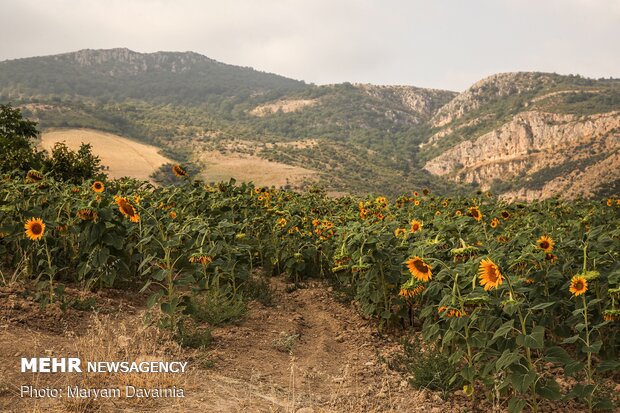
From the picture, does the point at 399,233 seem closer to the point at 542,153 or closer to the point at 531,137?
the point at 542,153

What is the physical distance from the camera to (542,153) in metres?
99.8

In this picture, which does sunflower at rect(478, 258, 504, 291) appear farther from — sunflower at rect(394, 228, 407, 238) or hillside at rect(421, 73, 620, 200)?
hillside at rect(421, 73, 620, 200)

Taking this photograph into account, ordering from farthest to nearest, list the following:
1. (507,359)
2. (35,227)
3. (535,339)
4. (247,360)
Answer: (35,227) < (247,360) < (507,359) < (535,339)

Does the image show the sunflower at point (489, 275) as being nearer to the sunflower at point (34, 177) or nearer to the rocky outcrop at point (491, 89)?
the sunflower at point (34, 177)

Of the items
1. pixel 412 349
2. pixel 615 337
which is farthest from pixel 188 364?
pixel 615 337

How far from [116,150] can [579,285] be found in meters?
96.3

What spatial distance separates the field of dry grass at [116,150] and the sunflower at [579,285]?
74560mm

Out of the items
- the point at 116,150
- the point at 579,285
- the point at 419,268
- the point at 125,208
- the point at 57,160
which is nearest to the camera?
the point at 579,285

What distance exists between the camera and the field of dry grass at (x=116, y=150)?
7844 centimetres

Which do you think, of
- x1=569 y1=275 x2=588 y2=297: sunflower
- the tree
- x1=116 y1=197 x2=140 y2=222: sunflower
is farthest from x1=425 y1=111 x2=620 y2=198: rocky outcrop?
x1=116 y1=197 x2=140 y2=222: sunflower

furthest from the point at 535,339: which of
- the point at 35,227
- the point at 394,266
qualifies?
the point at 35,227

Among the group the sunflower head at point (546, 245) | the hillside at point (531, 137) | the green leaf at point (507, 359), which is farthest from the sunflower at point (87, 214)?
the hillside at point (531, 137)

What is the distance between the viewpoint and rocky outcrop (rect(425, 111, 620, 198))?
2936 inches

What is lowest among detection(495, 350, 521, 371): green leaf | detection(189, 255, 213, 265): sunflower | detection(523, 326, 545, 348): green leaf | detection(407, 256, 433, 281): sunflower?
detection(495, 350, 521, 371): green leaf
